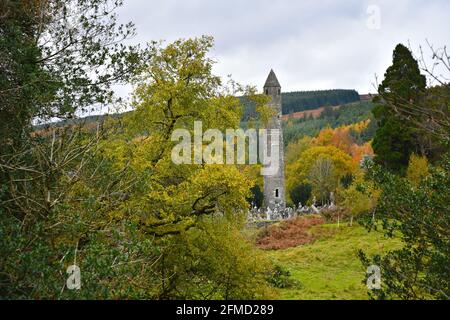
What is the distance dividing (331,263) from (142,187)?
622 inches

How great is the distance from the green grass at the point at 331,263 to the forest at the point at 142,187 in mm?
166

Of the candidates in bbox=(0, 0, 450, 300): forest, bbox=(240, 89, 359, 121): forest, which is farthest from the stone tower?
bbox=(240, 89, 359, 121): forest

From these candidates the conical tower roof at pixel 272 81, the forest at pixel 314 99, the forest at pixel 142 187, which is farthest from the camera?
the forest at pixel 314 99

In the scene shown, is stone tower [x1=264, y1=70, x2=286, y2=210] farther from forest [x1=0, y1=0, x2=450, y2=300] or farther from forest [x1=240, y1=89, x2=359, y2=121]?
forest [x1=240, y1=89, x2=359, y2=121]

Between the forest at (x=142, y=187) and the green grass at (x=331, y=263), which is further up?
the forest at (x=142, y=187)

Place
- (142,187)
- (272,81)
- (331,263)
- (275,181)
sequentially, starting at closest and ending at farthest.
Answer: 1. (142,187)
2. (331,263)
3. (275,181)
4. (272,81)

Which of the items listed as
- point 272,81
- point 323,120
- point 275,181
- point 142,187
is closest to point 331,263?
point 142,187

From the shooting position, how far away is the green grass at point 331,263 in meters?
19.4

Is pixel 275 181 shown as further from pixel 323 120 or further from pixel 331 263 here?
pixel 323 120

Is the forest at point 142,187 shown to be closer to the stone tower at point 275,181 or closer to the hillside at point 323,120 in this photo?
the stone tower at point 275,181

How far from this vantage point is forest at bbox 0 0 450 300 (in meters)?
7.73

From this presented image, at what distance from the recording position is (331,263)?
24.5 m

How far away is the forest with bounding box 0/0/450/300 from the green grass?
166mm

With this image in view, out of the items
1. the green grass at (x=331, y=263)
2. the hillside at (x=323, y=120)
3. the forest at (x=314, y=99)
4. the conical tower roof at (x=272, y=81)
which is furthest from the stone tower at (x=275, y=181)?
the forest at (x=314, y=99)
